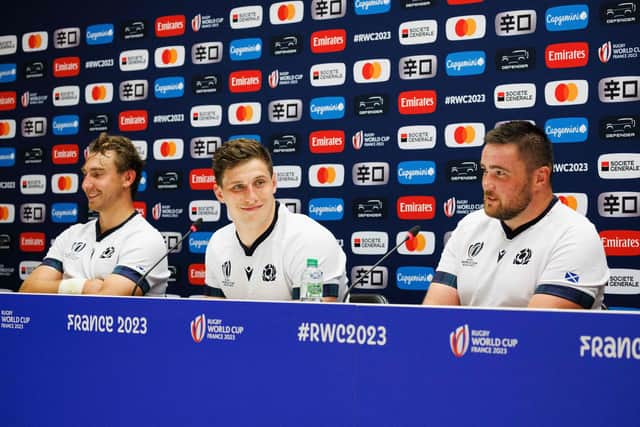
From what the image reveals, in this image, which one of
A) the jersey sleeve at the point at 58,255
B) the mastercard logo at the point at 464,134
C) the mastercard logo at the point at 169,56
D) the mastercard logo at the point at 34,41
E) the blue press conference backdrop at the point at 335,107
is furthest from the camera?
Result: the mastercard logo at the point at 34,41

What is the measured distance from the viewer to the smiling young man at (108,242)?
11.0 feet

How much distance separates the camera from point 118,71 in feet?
17.0

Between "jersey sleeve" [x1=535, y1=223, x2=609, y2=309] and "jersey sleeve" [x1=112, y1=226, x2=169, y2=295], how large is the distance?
5.48 feet

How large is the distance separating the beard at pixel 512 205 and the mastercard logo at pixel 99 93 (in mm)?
3301

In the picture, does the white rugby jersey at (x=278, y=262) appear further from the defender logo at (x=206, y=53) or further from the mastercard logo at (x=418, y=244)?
the defender logo at (x=206, y=53)

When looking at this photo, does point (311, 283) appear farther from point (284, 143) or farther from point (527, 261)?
point (284, 143)

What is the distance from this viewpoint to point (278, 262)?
10.2 feet

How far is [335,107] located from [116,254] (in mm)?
1683

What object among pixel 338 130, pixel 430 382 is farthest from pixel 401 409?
pixel 338 130

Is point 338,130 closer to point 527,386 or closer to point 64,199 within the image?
point 64,199

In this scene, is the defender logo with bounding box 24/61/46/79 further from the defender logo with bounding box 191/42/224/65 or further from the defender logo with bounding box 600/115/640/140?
the defender logo with bounding box 600/115/640/140

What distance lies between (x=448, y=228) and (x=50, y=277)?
2076 mm

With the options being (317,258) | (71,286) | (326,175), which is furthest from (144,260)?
(326,175)

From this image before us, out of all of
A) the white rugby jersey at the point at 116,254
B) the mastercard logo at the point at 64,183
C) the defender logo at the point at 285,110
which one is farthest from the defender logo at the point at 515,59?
the mastercard logo at the point at 64,183
